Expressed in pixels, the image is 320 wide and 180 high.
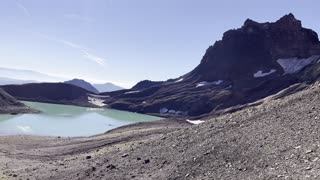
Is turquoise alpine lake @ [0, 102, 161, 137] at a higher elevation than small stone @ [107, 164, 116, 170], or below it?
higher

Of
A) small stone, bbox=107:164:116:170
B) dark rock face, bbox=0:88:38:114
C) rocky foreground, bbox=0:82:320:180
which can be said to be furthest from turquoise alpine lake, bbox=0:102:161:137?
small stone, bbox=107:164:116:170

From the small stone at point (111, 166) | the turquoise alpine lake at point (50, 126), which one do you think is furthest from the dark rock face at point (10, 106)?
the small stone at point (111, 166)

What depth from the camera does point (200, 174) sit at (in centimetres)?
2284

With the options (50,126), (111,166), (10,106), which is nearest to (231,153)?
(111,166)

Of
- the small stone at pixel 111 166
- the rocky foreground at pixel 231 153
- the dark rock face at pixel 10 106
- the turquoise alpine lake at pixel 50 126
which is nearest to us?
the rocky foreground at pixel 231 153

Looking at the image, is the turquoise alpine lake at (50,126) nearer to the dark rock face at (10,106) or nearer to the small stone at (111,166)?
the dark rock face at (10,106)

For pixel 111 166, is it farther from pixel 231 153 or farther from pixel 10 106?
pixel 10 106

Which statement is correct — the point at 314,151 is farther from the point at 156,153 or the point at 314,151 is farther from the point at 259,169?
the point at 156,153

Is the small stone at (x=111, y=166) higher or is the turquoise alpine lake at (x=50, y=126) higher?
the turquoise alpine lake at (x=50, y=126)

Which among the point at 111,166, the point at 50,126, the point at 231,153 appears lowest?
the point at 111,166

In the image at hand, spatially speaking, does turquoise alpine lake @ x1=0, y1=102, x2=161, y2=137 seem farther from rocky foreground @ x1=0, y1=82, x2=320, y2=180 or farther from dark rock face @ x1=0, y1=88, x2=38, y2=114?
rocky foreground @ x1=0, y1=82, x2=320, y2=180

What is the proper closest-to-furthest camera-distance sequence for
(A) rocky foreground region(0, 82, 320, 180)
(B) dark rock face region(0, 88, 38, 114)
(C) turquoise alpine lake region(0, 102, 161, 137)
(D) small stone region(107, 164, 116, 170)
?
(A) rocky foreground region(0, 82, 320, 180), (D) small stone region(107, 164, 116, 170), (C) turquoise alpine lake region(0, 102, 161, 137), (B) dark rock face region(0, 88, 38, 114)

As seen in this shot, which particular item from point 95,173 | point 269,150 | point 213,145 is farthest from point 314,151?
point 95,173

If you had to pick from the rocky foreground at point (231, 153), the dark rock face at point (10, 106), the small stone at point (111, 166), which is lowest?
the small stone at point (111, 166)
